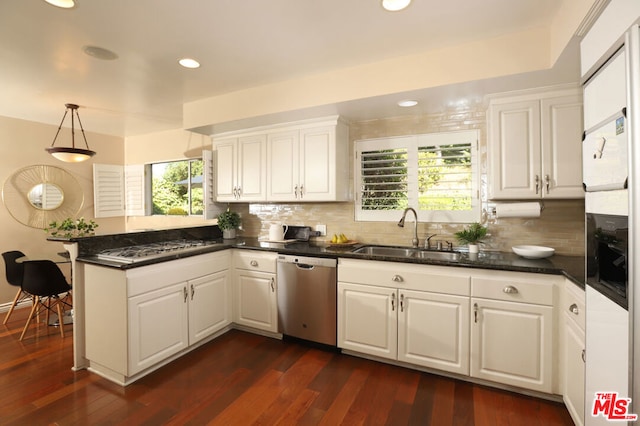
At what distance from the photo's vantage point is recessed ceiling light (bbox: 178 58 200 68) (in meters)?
2.51

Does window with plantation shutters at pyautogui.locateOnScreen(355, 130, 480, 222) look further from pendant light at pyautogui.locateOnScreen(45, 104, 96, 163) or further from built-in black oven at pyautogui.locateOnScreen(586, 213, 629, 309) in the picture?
pendant light at pyautogui.locateOnScreen(45, 104, 96, 163)

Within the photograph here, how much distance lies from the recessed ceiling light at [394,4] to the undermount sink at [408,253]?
5.63 ft

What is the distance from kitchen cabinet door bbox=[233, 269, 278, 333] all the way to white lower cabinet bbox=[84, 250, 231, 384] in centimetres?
39

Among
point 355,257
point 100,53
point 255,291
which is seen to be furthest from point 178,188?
point 355,257

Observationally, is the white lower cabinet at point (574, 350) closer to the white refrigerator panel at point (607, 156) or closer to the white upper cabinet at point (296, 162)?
the white refrigerator panel at point (607, 156)

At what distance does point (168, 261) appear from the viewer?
2609mm

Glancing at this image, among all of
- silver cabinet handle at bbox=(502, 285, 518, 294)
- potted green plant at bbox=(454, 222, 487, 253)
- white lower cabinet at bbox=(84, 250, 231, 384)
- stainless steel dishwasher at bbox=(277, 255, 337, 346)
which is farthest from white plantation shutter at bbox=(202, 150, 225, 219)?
silver cabinet handle at bbox=(502, 285, 518, 294)

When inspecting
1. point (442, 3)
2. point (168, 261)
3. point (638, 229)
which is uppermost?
point (442, 3)

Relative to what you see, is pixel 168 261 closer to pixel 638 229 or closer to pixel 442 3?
pixel 442 3

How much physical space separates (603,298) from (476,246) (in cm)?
128

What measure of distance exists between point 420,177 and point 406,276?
1.08 meters

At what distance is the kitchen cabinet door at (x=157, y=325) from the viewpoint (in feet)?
7.70

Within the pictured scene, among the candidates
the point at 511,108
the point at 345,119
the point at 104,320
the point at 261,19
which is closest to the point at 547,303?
the point at 511,108

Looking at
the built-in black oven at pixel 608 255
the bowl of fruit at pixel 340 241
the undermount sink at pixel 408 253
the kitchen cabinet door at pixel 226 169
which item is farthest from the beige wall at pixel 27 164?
the built-in black oven at pixel 608 255
